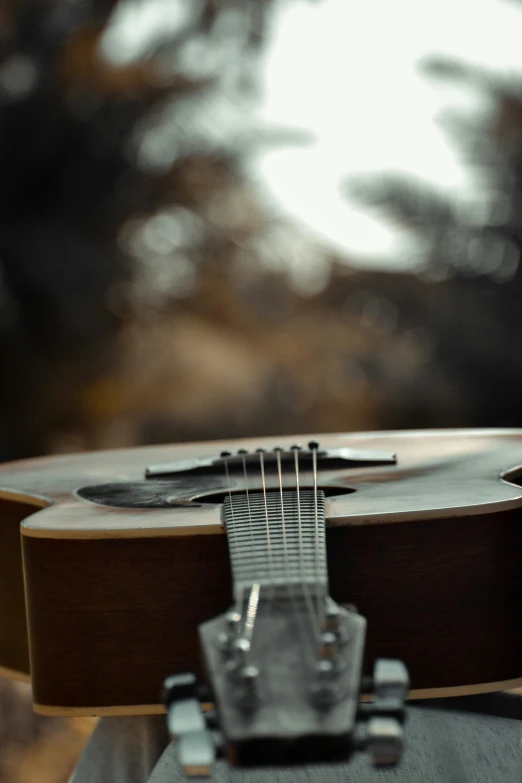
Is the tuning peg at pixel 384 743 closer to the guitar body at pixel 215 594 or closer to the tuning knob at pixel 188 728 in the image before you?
the tuning knob at pixel 188 728

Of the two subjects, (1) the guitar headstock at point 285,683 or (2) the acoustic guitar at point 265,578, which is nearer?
(1) the guitar headstock at point 285,683

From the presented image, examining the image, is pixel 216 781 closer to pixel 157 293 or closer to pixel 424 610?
pixel 424 610

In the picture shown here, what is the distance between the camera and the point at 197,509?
25.7 inches

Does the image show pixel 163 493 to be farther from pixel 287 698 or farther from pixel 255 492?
pixel 287 698

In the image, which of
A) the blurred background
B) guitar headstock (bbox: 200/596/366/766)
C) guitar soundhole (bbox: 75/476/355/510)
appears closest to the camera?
guitar headstock (bbox: 200/596/366/766)

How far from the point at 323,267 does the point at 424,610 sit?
178cm

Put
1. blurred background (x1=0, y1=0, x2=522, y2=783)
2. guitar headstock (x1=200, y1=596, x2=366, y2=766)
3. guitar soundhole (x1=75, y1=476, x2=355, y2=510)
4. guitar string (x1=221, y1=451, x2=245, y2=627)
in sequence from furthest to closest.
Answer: blurred background (x1=0, y1=0, x2=522, y2=783) → guitar soundhole (x1=75, y1=476, x2=355, y2=510) → guitar string (x1=221, y1=451, x2=245, y2=627) → guitar headstock (x1=200, y1=596, x2=366, y2=766)

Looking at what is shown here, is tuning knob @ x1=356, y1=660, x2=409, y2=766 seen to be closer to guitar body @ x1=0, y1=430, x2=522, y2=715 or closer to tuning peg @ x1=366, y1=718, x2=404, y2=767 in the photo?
tuning peg @ x1=366, y1=718, x2=404, y2=767

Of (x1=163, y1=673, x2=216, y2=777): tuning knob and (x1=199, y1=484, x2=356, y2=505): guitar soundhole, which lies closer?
(x1=163, y1=673, x2=216, y2=777): tuning knob

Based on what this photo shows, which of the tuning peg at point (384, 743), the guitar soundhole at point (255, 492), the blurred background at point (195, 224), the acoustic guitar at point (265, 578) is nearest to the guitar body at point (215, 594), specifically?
the acoustic guitar at point (265, 578)

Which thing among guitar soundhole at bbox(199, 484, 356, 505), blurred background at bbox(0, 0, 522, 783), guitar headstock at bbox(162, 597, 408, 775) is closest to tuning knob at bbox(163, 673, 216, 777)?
guitar headstock at bbox(162, 597, 408, 775)

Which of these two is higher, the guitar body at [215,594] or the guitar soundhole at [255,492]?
the guitar soundhole at [255,492]

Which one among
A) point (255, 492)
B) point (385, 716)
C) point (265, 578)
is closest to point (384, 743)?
point (385, 716)

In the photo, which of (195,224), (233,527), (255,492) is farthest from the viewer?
(195,224)
